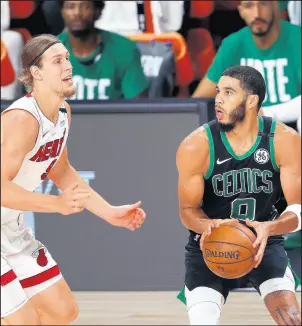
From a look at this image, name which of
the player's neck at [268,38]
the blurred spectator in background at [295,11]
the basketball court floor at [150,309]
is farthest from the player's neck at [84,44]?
the basketball court floor at [150,309]

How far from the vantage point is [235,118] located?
5.71m

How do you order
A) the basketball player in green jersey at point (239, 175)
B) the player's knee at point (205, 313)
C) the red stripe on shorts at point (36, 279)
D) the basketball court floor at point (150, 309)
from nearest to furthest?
the player's knee at point (205, 313) → the red stripe on shorts at point (36, 279) → the basketball player in green jersey at point (239, 175) → the basketball court floor at point (150, 309)

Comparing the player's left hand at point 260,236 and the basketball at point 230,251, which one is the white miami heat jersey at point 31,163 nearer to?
the basketball at point 230,251

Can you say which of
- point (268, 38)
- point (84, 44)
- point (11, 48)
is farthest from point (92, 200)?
point (11, 48)

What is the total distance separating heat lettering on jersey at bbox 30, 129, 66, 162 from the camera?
214 inches

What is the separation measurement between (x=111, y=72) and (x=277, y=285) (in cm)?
346

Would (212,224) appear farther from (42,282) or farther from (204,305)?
(42,282)

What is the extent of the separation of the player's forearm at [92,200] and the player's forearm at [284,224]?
82 cm

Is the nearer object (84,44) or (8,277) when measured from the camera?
(8,277)

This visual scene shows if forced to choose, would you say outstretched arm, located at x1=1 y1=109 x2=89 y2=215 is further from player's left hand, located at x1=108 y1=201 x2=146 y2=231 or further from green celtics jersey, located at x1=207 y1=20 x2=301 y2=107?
green celtics jersey, located at x1=207 y1=20 x2=301 y2=107

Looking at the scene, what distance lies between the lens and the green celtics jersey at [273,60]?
8.53 meters

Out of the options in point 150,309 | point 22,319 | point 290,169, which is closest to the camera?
point 22,319

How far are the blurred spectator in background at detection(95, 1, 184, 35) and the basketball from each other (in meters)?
3.97

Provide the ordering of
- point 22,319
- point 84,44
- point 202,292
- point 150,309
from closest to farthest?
point 22,319 < point 202,292 < point 150,309 < point 84,44
